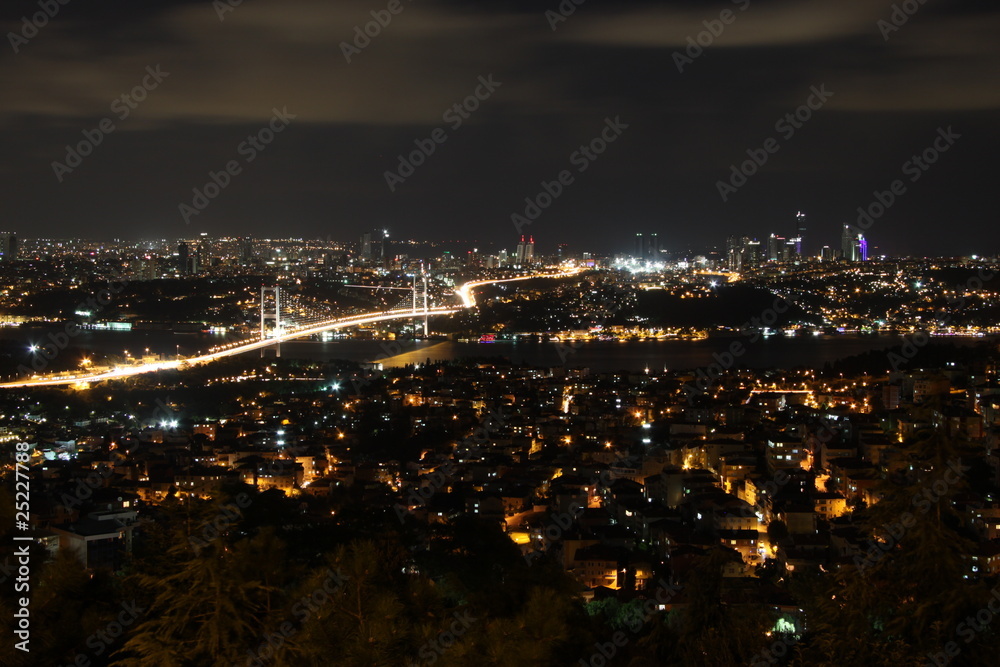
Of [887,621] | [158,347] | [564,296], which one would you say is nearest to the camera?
[887,621]

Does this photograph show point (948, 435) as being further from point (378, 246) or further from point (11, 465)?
point (378, 246)

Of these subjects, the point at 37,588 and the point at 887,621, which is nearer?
the point at 887,621

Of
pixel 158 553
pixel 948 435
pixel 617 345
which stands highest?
pixel 948 435

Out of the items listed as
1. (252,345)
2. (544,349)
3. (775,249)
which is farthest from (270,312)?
(775,249)

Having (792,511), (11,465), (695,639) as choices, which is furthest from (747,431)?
(695,639)

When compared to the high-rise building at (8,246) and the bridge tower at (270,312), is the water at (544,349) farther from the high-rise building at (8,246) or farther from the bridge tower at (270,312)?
the high-rise building at (8,246)

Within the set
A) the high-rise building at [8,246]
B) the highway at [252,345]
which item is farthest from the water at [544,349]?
the high-rise building at [8,246]
